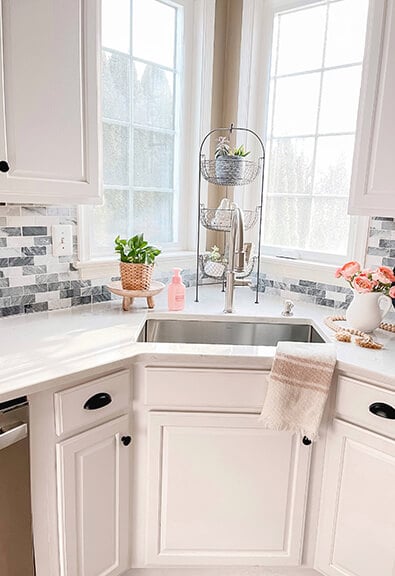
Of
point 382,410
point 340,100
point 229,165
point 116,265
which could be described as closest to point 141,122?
point 229,165

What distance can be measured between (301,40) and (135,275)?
53.8 inches

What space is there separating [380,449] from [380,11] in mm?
1412

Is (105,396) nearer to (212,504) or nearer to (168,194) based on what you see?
(212,504)

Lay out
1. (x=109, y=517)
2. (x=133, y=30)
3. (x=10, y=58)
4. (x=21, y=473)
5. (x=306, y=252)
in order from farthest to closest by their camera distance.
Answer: (x=306, y=252) → (x=133, y=30) → (x=109, y=517) → (x=10, y=58) → (x=21, y=473)

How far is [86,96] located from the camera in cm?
155

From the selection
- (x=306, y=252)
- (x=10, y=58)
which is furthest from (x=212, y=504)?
(x=10, y=58)

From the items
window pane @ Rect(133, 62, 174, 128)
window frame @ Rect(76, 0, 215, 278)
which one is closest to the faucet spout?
window frame @ Rect(76, 0, 215, 278)

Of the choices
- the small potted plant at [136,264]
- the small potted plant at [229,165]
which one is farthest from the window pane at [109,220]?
the small potted plant at [229,165]

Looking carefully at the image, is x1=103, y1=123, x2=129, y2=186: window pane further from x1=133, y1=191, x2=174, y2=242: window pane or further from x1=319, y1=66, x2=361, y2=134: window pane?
x1=319, y1=66, x2=361, y2=134: window pane

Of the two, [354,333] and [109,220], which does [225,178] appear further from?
[354,333]

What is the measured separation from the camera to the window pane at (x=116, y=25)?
200 centimetres

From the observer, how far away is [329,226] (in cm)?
218

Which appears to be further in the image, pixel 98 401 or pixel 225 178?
pixel 225 178

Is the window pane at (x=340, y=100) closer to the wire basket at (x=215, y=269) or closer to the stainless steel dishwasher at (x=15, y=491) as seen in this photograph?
the wire basket at (x=215, y=269)
